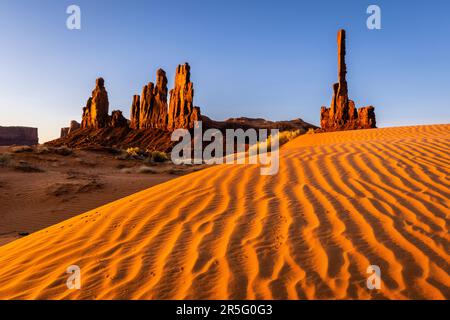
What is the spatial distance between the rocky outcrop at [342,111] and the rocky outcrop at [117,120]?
4204 centimetres

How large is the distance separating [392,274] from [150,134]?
60.1 meters

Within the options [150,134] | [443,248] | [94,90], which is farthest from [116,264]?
[94,90]

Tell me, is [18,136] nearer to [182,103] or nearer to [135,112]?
[135,112]

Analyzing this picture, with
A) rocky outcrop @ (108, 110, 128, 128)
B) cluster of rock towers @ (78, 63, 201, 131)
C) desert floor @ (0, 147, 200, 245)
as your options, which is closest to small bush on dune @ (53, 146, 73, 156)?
desert floor @ (0, 147, 200, 245)

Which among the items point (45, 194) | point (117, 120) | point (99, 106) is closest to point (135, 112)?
point (117, 120)

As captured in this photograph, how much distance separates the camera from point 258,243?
3.70 meters

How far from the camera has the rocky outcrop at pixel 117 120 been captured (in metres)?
66.6

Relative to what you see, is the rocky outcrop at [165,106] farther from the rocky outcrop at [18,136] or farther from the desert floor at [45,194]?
the desert floor at [45,194]

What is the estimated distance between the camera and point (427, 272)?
312 cm

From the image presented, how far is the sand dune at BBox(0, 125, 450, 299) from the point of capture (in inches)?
120

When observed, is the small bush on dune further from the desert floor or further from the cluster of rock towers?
the cluster of rock towers

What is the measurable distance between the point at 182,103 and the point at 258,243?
190 ft
